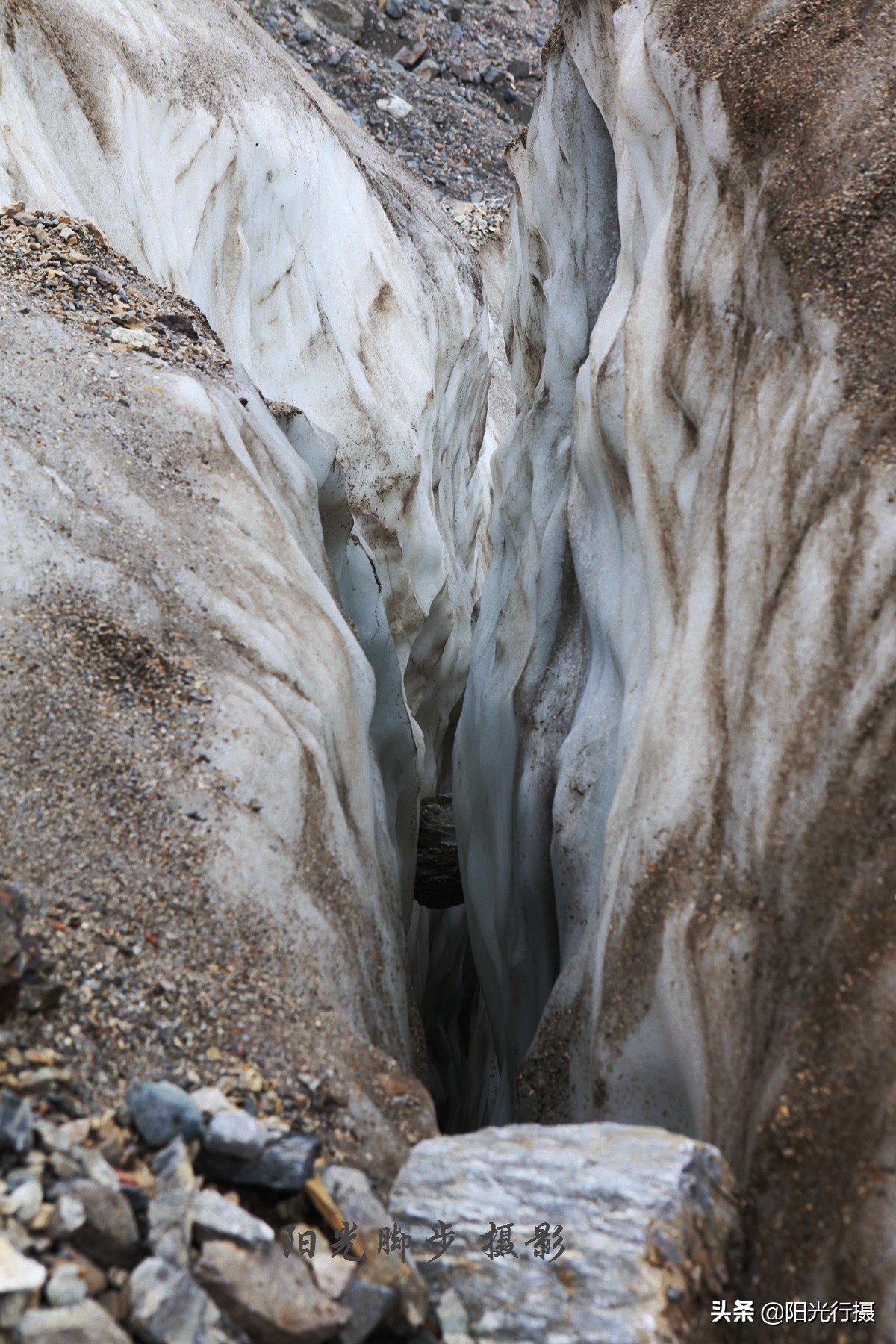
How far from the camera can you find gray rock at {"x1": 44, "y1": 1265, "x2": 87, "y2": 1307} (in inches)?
54.5

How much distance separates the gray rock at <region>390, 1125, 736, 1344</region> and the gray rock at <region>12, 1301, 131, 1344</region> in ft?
1.91

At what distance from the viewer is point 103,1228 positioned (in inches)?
58.0

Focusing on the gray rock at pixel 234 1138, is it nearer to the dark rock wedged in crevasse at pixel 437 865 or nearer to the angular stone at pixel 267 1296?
the angular stone at pixel 267 1296

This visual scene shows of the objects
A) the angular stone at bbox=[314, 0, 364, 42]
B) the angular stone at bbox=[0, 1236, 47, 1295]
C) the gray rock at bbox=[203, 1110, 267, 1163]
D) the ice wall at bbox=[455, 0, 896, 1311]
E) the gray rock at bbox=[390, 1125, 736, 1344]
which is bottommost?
the angular stone at bbox=[0, 1236, 47, 1295]

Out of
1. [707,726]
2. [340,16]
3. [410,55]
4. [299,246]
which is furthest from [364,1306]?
A: [410,55]

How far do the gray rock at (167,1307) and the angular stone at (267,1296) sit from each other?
27mm

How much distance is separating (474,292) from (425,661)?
3.52 m

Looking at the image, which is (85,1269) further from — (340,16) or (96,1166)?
(340,16)

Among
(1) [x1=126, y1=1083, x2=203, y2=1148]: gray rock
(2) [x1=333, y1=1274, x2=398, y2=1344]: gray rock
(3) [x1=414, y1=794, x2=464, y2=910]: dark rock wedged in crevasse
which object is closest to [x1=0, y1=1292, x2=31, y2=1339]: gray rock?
(1) [x1=126, y1=1083, x2=203, y2=1148]: gray rock

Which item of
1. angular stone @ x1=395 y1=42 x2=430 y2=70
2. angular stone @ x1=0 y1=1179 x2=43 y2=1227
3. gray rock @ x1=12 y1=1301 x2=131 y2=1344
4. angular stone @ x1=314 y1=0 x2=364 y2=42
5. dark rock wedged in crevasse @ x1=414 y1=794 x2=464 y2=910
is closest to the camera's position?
gray rock @ x1=12 y1=1301 x2=131 y2=1344

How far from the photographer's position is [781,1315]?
5.47ft

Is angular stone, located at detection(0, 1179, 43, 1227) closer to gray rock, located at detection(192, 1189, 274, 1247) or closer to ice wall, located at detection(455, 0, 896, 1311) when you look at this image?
gray rock, located at detection(192, 1189, 274, 1247)

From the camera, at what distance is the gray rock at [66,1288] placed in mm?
1385

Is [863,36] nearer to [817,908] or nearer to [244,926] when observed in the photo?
[817,908]
